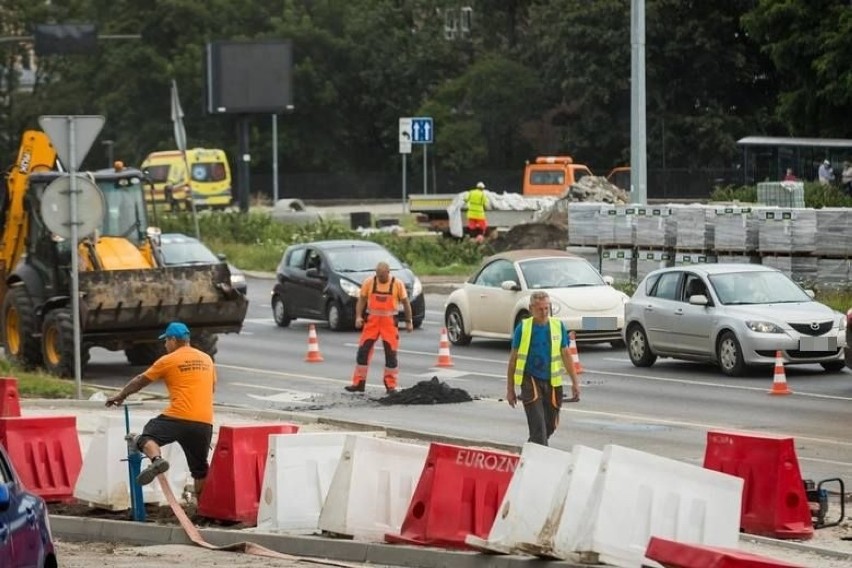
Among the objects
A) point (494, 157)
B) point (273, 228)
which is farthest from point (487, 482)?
point (494, 157)

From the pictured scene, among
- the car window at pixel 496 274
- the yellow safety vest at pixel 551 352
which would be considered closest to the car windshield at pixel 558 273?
the car window at pixel 496 274

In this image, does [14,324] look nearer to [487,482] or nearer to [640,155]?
[640,155]

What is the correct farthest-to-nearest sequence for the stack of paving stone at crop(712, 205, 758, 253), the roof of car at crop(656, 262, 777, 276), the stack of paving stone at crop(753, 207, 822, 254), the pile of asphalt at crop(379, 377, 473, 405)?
1. the stack of paving stone at crop(712, 205, 758, 253)
2. the stack of paving stone at crop(753, 207, 822, 254)
3. the roof of car at crop(656, 262, 777, 276)
4. the pile of asphalt at crop(379, 377, 473, 405)

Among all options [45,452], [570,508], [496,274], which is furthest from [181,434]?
[496,274]

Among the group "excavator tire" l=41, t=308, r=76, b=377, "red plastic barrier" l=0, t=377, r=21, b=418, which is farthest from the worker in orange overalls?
"red plastic barrier" l=0, t=377, r=21, b=418

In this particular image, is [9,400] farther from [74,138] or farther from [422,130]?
[422,130]

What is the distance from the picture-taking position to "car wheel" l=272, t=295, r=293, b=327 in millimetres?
36219

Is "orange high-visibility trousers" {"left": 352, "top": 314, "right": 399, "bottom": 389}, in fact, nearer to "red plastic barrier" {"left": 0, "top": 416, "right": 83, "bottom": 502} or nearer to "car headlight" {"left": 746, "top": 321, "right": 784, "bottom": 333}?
"car headlight" {"left": 746, "top": 321, "right": 784, "bottom": 333}

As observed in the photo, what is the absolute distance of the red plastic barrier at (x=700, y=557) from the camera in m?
9.91

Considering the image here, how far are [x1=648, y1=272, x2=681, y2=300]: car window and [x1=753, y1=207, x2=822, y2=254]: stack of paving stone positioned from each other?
603 cm

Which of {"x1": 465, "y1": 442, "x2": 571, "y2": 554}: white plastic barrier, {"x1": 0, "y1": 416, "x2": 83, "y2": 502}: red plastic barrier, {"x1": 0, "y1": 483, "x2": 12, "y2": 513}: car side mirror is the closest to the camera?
{"x1": 0, "y1": 483, "x2": 12, "y2": 513}: car side mirror

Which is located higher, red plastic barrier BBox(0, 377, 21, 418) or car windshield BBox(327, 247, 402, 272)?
car windshield BBox(327, 247, 402, 272)

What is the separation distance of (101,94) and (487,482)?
82.9 metres

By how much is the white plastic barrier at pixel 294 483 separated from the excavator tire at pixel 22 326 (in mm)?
14604
